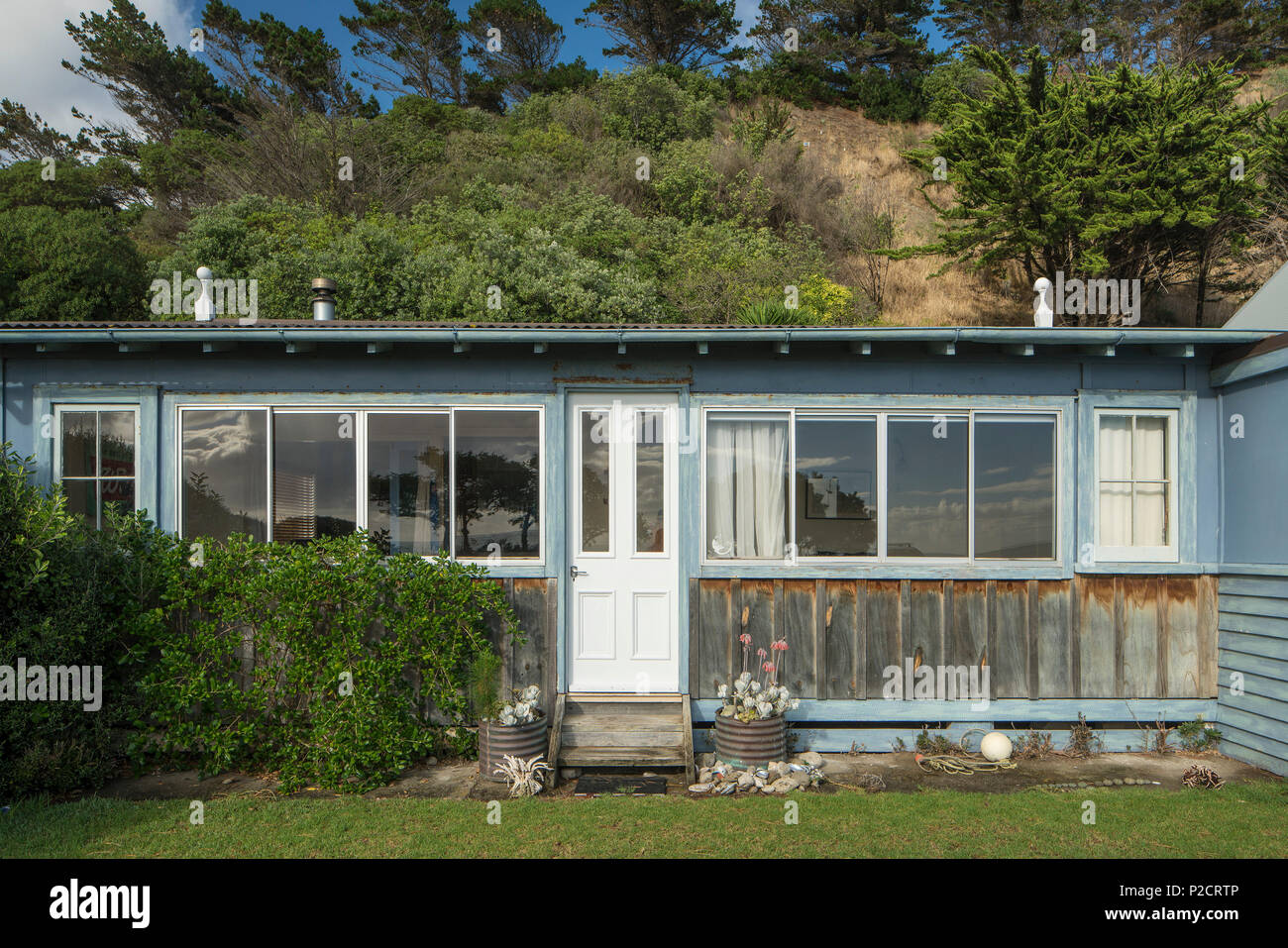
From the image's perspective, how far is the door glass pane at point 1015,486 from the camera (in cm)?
672

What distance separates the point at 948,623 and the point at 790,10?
27.2m

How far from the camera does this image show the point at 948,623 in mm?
6621

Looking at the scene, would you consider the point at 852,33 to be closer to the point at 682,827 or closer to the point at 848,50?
the point at 848,50

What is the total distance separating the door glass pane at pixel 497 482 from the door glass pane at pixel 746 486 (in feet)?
4.55

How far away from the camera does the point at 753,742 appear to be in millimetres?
5977

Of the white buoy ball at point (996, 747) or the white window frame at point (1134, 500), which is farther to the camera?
the white window frame at point (1134, 500)

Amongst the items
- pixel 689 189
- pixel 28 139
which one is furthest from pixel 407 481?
pixel 28 139

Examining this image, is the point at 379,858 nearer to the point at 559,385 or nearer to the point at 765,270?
the point at 559,385

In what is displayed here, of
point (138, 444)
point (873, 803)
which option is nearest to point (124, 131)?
point (138, 444)

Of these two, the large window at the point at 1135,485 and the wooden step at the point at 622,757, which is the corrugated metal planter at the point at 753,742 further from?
the large window at the point at 1135,485

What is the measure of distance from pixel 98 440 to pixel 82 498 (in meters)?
0.46

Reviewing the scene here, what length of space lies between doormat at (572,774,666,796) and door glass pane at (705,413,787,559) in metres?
1.78

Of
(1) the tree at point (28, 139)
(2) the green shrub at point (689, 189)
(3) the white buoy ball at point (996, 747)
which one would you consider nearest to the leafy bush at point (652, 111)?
(2) the green shrub at point (689, 189)

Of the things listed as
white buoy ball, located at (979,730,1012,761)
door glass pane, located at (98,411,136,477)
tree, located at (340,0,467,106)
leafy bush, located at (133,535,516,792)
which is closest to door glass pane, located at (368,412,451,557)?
leafy bush, located at (133,535,516,792)
